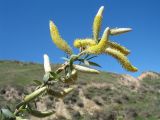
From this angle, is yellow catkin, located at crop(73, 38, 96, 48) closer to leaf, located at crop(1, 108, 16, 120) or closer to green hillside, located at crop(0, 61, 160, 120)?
leaf, located at crop(1, 108, 16, 120)

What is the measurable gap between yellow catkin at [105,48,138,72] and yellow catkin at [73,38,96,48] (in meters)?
0.10

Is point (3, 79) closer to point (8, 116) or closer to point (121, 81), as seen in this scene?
point (121, 81)

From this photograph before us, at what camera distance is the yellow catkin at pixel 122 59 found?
2.56 meters

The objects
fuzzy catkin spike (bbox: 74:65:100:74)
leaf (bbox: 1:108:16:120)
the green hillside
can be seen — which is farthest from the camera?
the green hillside

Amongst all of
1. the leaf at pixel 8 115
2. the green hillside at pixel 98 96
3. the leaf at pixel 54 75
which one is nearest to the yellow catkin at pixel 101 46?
the leaf at pixel 54 75

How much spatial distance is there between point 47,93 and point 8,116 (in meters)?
0.23

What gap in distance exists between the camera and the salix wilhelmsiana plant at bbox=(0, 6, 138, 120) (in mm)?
2510

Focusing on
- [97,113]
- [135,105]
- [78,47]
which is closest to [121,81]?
[135,105]

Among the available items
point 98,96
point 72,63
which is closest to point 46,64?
point 72,63

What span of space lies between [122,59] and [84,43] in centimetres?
23

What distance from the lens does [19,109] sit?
2539 millimetres

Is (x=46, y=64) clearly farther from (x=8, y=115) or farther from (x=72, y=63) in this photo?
(x=8, y=115)

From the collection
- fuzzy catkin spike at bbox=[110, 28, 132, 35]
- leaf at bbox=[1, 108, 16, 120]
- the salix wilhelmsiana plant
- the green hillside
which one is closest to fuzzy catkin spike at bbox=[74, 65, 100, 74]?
the salix wilhelmsiana plant

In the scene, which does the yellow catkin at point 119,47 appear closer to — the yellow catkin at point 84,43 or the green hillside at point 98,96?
the yellow catkin at point 84,43
